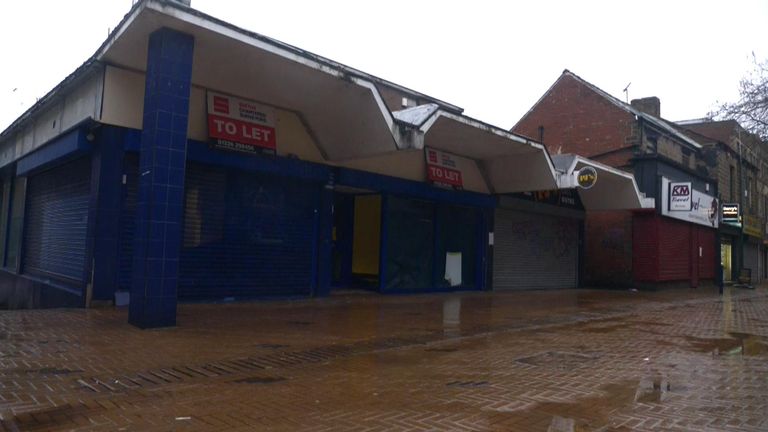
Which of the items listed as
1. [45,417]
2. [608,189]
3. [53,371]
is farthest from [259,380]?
[608,189]

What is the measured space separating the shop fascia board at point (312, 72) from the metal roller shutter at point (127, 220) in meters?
1.83

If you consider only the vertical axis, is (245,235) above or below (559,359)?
above

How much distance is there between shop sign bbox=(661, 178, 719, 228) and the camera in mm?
23312

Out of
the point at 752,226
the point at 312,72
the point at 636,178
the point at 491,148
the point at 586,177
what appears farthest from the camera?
the point at 752,226

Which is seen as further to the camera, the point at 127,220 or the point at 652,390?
the point at 127,220

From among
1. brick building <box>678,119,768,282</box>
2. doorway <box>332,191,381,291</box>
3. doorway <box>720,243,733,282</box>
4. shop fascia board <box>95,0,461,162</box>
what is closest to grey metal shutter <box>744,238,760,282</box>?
brick building <box>678,119,768,282</box>

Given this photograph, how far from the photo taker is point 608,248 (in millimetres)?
24125

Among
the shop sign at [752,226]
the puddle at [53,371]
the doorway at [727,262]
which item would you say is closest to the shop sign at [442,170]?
the puddle at [53,371]

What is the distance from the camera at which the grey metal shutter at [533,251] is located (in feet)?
63.2

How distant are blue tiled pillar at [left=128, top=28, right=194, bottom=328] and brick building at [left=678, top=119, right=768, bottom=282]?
26355 mm

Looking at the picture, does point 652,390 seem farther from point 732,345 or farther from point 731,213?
point 731,213

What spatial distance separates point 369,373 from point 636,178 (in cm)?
2033

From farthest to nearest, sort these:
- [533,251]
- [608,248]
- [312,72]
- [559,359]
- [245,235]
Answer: [608,248], [533,251], [245,235], [312,72], [559,359]

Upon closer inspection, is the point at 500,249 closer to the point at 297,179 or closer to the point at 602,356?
the point at 297,179
